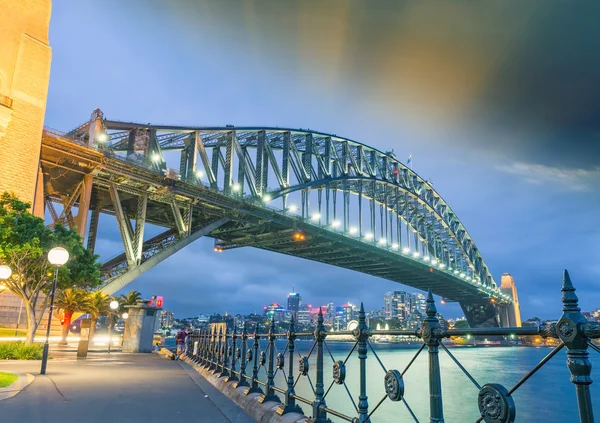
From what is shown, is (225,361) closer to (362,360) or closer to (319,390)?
(319,390)

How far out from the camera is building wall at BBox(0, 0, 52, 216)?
85.0 feet

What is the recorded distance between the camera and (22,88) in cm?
2738

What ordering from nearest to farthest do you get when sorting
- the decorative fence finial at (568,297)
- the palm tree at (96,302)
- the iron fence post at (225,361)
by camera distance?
the decorative fence finial at (568,297)
the iron fence post at (225,361)
the palm tree at (96,302)

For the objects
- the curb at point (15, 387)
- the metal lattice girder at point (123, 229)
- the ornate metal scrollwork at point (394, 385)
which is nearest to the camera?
the ornate metal scrollwork at point (394, 385)

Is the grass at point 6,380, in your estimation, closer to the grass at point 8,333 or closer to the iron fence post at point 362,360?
the iron fence post at point 362,360

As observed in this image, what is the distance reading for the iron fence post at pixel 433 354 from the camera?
10.6ft

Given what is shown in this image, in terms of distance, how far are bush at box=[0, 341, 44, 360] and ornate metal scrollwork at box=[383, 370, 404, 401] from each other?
18678 millimetres

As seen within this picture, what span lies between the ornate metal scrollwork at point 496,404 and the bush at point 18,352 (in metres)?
19.8

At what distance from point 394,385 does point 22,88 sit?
31286 millimetres

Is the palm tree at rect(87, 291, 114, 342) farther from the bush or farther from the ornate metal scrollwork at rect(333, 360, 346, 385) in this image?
the ornate metal scrollwork at rect(333, 360, 346, 385)

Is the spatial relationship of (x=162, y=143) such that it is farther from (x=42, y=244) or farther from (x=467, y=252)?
(x=467, y=252)

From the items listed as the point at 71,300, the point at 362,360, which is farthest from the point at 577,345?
the point at 71,300

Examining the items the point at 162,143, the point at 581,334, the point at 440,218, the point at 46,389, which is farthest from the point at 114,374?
the point at 440,218

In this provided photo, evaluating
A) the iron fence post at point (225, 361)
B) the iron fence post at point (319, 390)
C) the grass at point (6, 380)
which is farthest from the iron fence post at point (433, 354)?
the grass at point (6, 380)
